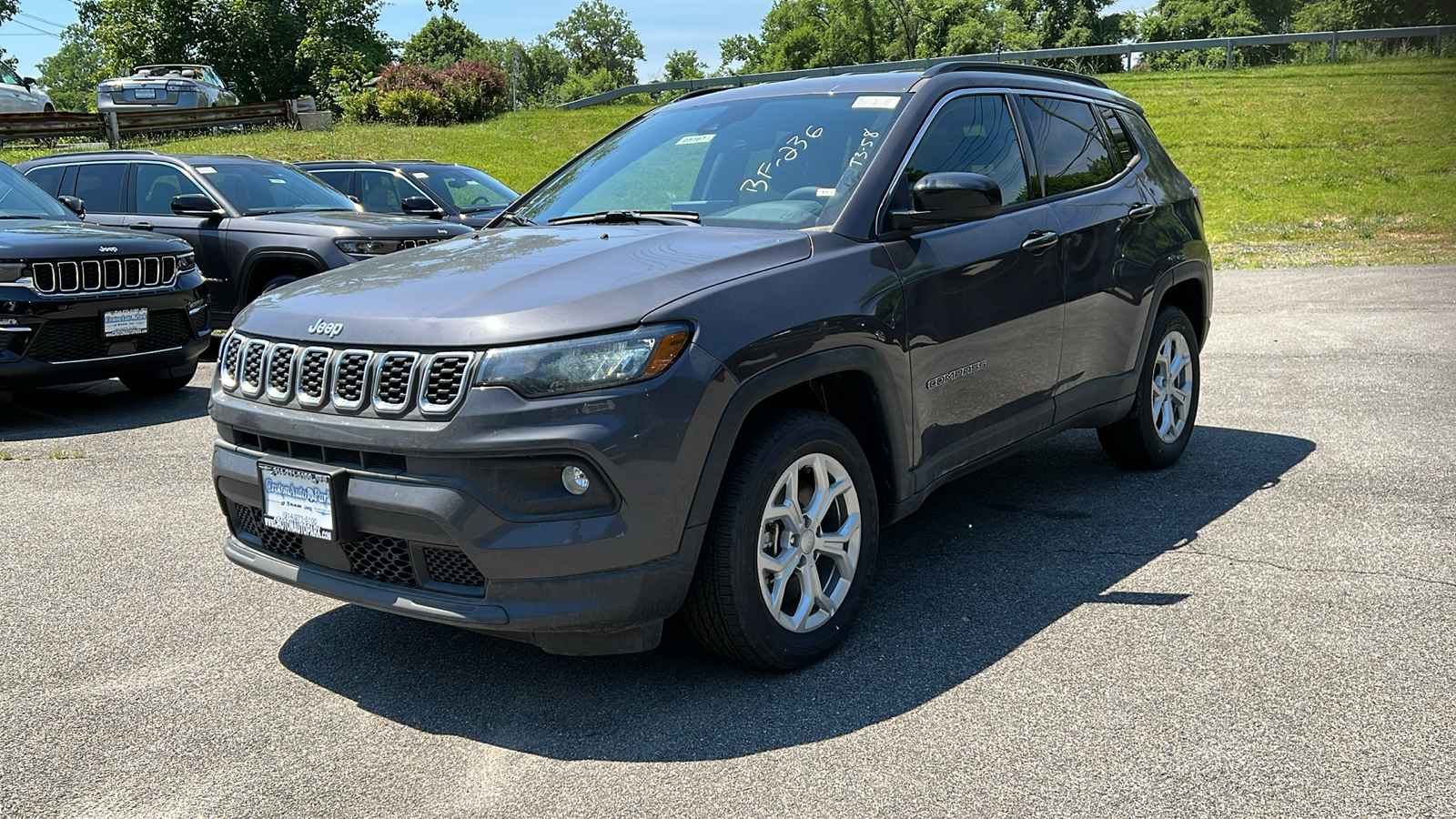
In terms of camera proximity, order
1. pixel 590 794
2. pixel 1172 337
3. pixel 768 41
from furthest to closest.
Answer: pixel 768 41 < pixel 1172 337 < pixel 590 794

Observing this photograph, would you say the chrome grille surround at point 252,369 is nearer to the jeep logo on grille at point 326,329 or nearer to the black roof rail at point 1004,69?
the jeep logo on grille at point 326,329

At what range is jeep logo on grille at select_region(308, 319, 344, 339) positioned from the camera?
346cm

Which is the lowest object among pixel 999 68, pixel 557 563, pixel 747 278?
pixel 557 563

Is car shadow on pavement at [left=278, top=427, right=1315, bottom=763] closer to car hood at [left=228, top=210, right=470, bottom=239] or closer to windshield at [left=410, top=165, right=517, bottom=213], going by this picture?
car hood at [left=228, top=210, right=470, bottom=239]

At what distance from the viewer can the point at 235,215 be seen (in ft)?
34.5

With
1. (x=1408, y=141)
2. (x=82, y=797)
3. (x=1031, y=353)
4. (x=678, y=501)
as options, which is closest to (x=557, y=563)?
(x=678, y=501)

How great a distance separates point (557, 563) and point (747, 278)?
1000mm

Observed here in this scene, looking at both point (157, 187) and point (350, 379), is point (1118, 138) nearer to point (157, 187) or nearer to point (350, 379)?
point (350, 379)

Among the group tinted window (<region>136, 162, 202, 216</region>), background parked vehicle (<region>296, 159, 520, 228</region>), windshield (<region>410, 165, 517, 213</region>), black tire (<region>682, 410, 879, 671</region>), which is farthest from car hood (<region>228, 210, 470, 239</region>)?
black tire (<region>682, 410, 879, 671</region>)

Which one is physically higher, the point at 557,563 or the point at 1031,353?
the point at 1031,353

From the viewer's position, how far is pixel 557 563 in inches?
127

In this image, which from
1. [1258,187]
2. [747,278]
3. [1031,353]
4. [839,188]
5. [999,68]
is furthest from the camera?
[1258,187]

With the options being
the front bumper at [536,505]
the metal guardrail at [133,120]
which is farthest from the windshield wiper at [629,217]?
the metal guardrail at [133,120]

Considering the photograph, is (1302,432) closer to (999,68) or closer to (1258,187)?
(999,68)
